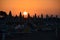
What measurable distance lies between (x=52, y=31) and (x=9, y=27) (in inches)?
58.6

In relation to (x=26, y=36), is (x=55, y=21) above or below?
above

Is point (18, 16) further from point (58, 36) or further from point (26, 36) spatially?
point (58, 36)

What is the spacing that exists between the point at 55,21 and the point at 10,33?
1511 mm

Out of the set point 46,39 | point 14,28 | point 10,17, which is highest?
point 10,17

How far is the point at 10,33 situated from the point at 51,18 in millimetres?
1406

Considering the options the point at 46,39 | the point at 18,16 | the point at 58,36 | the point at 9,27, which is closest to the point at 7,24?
the point at 9,27

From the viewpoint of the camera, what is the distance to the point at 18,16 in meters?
5.05

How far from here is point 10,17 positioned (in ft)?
16.4

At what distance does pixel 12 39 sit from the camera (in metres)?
5.07

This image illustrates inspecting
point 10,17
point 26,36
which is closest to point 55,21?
point 26,36

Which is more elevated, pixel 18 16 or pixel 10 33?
pixel 18 16

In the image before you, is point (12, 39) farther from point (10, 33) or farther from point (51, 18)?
point (51, 18)

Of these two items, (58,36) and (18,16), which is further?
(58,36)

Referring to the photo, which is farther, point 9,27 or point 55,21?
point 55,21
